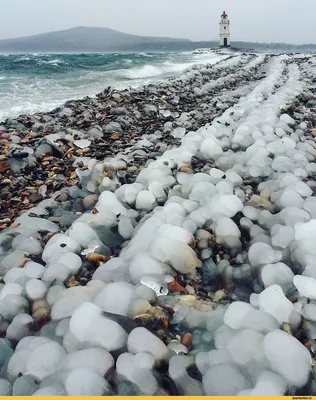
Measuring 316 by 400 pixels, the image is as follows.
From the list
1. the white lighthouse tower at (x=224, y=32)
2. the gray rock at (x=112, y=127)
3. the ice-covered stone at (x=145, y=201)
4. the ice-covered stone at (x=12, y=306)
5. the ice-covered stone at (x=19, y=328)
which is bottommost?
the ice-covered stone at (x=19, y=328)

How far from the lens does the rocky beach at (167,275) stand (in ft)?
3.78

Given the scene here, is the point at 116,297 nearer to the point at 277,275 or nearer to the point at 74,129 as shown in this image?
the point at 277,275

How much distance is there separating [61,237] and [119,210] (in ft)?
1.45

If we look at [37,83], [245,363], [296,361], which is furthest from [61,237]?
[37,83]

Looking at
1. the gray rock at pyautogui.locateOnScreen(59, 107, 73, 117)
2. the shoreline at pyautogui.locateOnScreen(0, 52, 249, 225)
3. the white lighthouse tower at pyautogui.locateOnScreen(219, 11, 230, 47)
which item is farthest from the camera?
the white lighthouse tower at pyautogui.locateOnScreen(219, 11, 230, 47)

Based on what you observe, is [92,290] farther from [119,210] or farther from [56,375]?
[119,210]

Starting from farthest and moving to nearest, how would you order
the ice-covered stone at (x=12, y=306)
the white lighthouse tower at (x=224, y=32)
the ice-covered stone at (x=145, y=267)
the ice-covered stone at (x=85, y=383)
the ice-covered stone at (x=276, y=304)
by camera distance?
the white lighthouse tower at (x=224, y=32)
the ice-covered stone at (x=145, y=267)
the ice-covered stone at (x=12, y=306)
the ice-covered stone at (x=276, y=304)
the ice-covered stone at (x=85, y=383)

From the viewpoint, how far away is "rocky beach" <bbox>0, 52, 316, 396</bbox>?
115 centimetres

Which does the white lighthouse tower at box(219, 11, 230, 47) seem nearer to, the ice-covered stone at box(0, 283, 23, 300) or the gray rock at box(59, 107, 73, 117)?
the gray rock at box(59, 107, 73, 117)

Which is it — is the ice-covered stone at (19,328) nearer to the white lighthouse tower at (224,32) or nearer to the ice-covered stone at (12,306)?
the ice-covered stone at (12,306)

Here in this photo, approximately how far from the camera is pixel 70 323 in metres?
1.31

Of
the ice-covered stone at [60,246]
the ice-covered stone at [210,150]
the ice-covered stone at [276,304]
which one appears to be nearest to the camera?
the ice-covered stone at [276,304]

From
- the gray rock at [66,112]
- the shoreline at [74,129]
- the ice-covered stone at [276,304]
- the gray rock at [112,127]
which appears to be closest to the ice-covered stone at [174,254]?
the ice-covered stone at [276,304]

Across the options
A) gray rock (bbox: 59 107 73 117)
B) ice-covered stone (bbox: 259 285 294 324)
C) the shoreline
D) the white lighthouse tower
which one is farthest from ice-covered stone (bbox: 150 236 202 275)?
the white lighthouse tower
